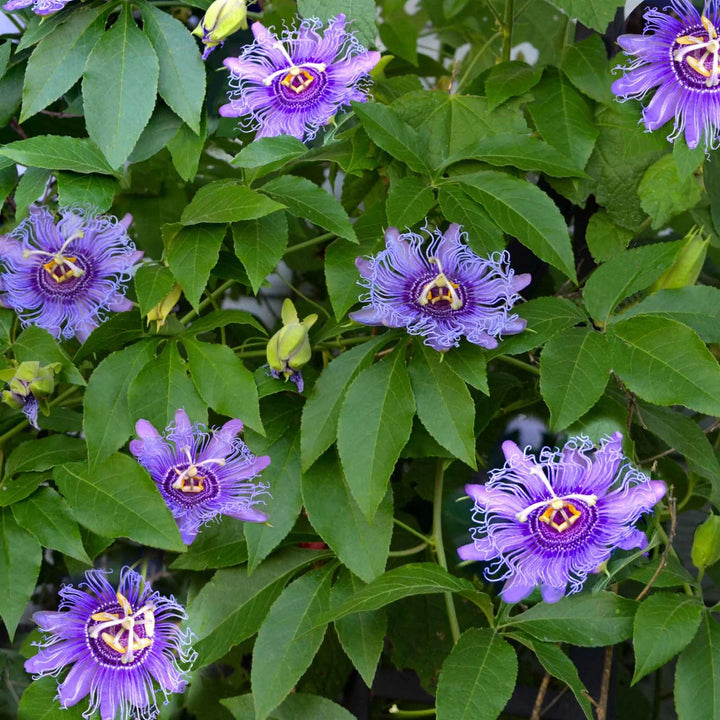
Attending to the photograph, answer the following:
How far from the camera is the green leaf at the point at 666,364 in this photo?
86cm

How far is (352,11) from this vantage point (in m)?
1.02

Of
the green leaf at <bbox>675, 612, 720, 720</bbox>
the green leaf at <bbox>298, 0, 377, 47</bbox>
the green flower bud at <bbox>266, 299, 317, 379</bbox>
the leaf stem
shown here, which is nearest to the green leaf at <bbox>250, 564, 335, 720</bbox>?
the leaf stem

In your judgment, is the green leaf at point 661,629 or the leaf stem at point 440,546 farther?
the leaf stem at point 440,546

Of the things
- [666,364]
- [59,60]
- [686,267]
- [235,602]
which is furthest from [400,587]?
[59,60]

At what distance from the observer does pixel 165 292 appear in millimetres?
961

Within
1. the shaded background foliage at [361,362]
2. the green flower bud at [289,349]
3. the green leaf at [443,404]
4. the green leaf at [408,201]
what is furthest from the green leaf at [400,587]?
the green leaf at [408,201]

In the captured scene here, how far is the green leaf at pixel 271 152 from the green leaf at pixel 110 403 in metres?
0.21

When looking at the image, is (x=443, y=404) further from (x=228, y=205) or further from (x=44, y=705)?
(x=44, y=705)

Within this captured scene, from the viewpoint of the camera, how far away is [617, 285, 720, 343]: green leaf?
3.05 feet

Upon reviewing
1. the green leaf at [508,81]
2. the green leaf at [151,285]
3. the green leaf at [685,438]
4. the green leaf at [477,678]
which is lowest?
the green leaf at [477,678]

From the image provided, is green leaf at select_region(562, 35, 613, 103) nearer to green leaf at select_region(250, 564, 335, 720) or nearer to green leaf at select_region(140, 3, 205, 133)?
green leaf at select_region(140, 3, 205, 133)

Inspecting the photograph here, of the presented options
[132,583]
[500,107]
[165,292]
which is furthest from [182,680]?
[500,107]

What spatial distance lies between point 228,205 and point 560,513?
420 mm

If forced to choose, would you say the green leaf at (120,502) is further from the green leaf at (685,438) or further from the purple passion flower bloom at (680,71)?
the purple passion flower bloom at (680,71)
